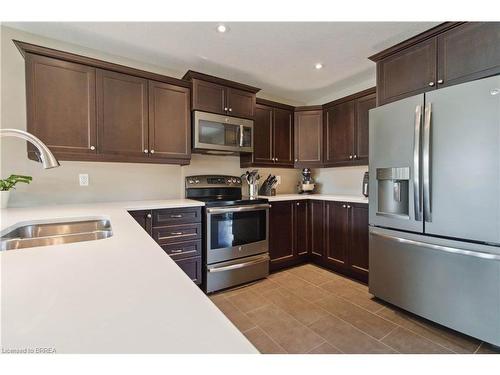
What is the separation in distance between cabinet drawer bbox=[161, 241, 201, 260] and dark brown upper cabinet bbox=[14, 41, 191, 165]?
866 mm

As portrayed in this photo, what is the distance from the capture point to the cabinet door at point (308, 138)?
10.6ft

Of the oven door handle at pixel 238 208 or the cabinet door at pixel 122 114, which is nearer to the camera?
the cabinet door at pixel 122 114

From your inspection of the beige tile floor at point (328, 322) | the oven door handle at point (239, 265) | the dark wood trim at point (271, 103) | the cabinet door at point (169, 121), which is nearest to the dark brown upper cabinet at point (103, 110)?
the cabinet door at point (169, 121)

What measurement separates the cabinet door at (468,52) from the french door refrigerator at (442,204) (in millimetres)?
171

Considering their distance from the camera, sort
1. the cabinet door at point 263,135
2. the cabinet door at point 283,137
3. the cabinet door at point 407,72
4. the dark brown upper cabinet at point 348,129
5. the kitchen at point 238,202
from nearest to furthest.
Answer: the kitchen at point 238,202 < the cabinet door at point 407,72 < the dark brown upper cabinet at point 348,129 < the cabinet door at point 263,135 < the cabinet door at point 283,137

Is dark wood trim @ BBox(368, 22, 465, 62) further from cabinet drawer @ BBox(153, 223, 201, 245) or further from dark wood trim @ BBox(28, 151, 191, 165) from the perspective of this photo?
cabinet drawer @ BBox(153, 223, 201, 245)

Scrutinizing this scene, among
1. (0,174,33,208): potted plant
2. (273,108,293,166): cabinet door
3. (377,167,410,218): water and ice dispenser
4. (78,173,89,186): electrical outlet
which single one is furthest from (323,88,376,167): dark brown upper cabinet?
(0,174,33,208): potted plant

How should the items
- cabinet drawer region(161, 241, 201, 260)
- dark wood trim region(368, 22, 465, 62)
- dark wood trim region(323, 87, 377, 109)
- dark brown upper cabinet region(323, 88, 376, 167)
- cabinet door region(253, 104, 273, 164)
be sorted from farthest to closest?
cabinet door region(253, 104, 273, 164)
dark brown upper cabinet region(323, 88, 376, 167)
dark wood trim region(323, 87, 377, 109)
cabinet drawer region(161, 241, 201, 260)
dark wood trim region(368, 22, 465, 62)

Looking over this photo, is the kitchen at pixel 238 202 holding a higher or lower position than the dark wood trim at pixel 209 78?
lower

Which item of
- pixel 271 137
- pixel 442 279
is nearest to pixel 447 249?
pixel 442 279

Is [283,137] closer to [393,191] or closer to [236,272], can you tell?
[393,191]

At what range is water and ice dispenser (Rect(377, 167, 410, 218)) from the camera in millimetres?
1812

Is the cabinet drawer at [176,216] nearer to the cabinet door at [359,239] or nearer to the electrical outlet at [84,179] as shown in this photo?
the electrical outlet at [84,179]

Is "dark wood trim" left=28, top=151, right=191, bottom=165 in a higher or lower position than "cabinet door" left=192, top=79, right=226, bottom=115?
lower
